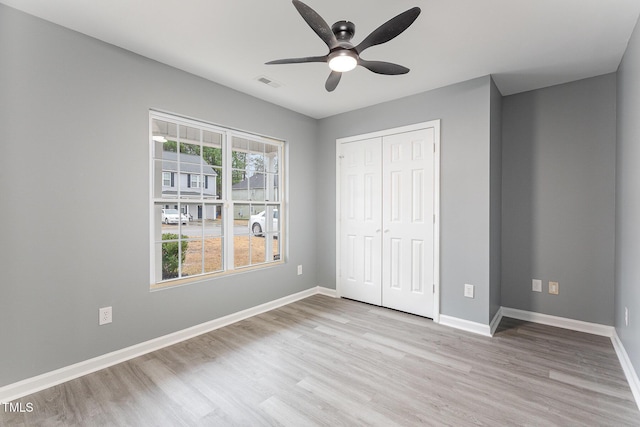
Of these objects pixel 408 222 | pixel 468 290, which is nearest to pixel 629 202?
pixel 468 290

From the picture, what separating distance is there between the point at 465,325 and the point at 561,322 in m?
1.04

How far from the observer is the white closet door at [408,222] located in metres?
3.33

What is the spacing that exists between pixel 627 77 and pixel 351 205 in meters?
2.82

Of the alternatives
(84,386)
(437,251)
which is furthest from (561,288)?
(84,386)

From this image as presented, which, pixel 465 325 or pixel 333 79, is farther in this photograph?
pixel 465 325

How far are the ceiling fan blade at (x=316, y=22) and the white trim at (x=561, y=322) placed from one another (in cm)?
347

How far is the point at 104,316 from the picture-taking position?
234 centimetres

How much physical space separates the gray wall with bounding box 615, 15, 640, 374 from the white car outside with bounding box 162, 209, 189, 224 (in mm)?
3656

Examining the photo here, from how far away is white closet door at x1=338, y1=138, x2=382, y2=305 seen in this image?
3.78 metres

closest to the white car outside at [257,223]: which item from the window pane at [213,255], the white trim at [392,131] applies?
the window pane at [213,255]

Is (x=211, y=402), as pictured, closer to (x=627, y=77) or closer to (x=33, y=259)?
(x=33, y=259)

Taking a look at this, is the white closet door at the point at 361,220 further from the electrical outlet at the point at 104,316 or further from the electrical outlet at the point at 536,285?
the electrical outlet at the point at 104,316

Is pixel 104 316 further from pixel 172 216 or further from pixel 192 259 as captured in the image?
pixel 172 216

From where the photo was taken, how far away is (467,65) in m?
2.71
